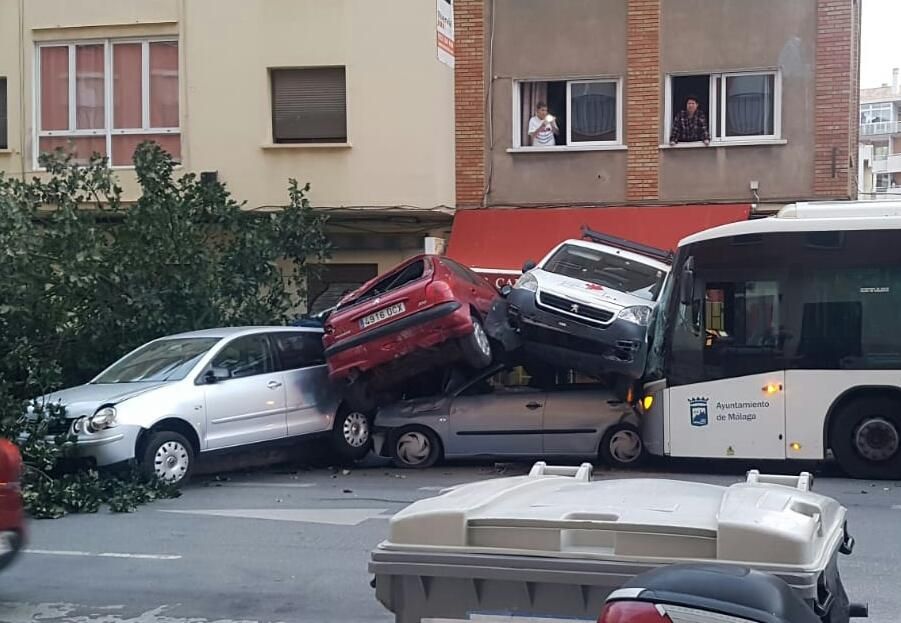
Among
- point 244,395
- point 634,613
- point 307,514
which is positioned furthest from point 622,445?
point 634,613

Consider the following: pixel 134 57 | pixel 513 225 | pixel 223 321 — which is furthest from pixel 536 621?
pixel 134 57

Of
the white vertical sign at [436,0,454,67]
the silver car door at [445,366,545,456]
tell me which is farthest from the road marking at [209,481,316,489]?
the white vertical sign at [436,0,454,67]

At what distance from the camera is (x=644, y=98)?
57.7ft

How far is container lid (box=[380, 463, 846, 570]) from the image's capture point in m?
3.26

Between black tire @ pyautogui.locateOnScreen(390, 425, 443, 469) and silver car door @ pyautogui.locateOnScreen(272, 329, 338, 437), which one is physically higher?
silver car door @ pyautogui.locateOnScreen(272, 329, 338, 437)

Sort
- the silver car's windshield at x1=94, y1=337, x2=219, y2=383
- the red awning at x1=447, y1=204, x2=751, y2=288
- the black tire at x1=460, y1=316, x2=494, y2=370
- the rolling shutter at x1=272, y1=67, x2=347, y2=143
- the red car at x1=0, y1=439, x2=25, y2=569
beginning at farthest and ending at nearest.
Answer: the rolling shutter at x1=272, y1=67, x2=347, y2=143 → the red awning at x1=447, y1=204, x2=751, y2=288 → the black tire at x1=460, y1=316, x2=494, y2=370 → the silver car's windshield at x1=94, y1=337, x2=219, y2=383 → the red car at x1=0, y1=439, x2=25, y2=569

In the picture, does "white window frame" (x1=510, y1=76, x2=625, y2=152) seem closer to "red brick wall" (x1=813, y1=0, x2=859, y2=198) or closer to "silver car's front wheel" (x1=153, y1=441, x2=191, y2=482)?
"red brick wall" (x1=813, y1=0, x2=859, y2=198)

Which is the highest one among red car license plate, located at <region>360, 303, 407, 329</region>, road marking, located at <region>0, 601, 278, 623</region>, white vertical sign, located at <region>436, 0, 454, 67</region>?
white vertical sign, located at <region>436, 0, 454, 67</region>

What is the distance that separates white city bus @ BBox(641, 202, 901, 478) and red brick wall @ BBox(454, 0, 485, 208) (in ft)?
22.0

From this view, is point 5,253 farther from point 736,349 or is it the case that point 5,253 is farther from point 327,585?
point 736,349

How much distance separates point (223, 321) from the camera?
1505cm

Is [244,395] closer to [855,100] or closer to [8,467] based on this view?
[8,467]

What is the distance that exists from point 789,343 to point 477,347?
337cm

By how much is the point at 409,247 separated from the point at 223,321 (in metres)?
4.12
